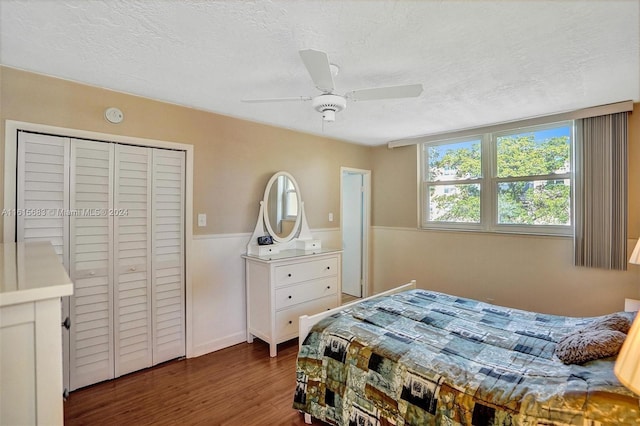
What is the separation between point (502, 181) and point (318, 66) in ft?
9.42

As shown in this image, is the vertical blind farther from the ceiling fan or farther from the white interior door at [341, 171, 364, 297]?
the white interior door at [341, 171, 364, 297]

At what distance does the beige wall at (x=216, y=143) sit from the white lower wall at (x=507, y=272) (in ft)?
3.81

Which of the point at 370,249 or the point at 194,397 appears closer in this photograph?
the point at 194,397

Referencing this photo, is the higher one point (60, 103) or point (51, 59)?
point (51, 59)

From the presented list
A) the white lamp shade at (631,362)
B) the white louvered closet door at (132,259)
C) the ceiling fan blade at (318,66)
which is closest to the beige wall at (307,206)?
the white louvered closet door at (132,259)

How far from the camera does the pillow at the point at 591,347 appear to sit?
1525 millimetres

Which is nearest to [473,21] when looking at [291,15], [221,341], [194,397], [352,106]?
[291,15]

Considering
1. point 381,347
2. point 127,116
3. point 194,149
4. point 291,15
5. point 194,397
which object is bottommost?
point 194,397

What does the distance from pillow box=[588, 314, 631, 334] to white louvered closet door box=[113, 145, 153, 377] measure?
320 cm

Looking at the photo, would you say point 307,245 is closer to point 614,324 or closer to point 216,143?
point 216,143

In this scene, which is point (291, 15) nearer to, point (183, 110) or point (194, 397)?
point (183, 110)

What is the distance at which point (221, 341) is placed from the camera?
10.3ft

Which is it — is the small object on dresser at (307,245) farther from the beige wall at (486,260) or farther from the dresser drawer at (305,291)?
the beige wall at (486,260)

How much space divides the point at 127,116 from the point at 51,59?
2.02ft
